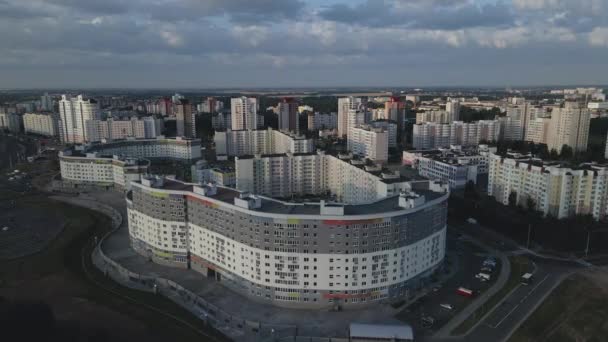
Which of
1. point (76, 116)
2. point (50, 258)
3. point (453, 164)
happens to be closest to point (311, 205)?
point (50, 258)

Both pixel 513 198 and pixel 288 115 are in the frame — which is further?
pixel 288 115

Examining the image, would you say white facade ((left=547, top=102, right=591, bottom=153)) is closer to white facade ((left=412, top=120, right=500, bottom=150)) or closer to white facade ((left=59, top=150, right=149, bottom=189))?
white facade ((left=412, top=120, right=500, bottom=150))

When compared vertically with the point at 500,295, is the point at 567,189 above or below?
above

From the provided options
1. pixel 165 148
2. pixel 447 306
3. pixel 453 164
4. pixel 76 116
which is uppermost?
pixel 76 116

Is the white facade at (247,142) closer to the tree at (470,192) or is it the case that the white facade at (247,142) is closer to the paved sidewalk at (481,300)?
the tree at (470,192)

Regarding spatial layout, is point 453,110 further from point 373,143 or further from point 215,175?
point 215,175

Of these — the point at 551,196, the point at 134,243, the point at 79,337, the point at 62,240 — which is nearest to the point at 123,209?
the point at 62,240

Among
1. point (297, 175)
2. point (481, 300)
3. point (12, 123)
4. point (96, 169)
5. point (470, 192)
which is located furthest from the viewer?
point (12, 123)

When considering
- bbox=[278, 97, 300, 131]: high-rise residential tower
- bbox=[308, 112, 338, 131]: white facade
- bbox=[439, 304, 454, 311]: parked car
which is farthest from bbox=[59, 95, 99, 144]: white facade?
bbox=[439, 304, 454, 311]: parked car
